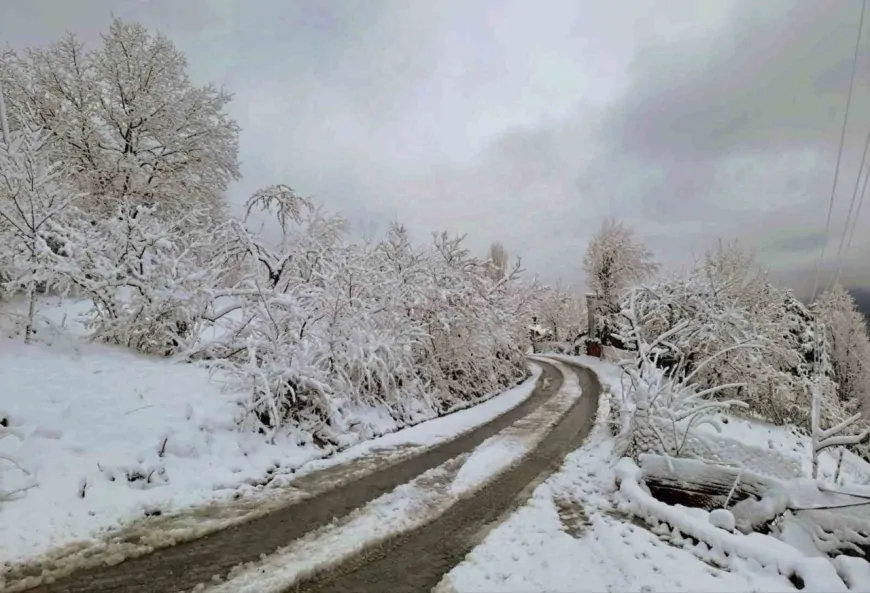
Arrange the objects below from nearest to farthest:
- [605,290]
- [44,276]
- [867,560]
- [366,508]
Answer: [867,560], [366,508], [44,276], [605,290]

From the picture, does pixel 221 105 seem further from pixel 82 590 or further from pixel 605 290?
pixel 605 290

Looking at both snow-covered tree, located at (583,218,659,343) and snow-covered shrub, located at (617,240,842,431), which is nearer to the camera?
snow-covered shrub, located at (617,240,842,431)

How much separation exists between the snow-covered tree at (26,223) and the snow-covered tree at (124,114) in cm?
534

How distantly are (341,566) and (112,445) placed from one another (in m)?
4.28

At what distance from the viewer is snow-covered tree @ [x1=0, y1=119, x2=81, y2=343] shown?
874 centimetres

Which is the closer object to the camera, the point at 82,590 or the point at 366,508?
the point at 82,590

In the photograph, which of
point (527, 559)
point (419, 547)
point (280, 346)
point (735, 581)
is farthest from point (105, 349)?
point (735, 581)

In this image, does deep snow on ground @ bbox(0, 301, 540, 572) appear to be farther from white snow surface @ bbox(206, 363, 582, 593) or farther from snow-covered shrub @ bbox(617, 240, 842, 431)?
snow-covered shrub @ bbox(617, 240, 842, 431)

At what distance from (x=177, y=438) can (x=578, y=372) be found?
23.2 metres

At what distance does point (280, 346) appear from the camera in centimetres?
980

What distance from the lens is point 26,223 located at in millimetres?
8969

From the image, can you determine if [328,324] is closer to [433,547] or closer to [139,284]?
[139,284]

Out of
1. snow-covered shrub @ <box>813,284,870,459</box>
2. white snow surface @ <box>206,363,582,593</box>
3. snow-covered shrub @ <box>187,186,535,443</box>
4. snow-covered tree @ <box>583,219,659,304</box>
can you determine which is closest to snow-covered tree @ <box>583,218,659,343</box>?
snow-covered tree @ <box>583,219,659,304</box>

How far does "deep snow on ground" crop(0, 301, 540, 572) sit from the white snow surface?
1.35 m
